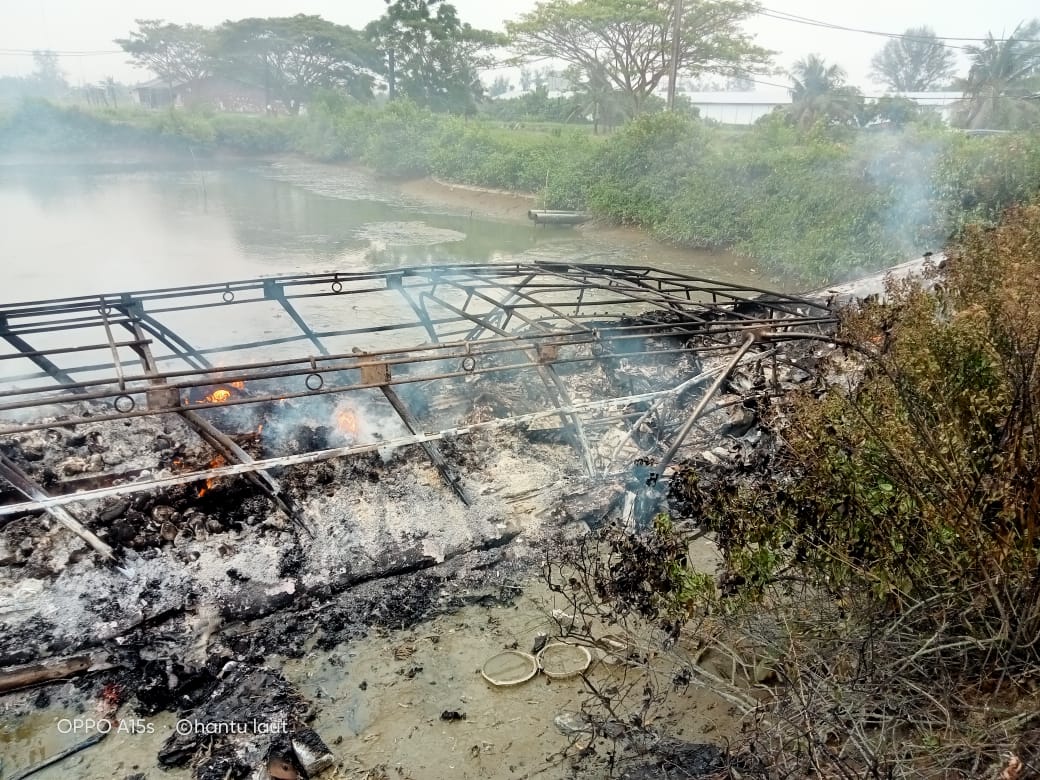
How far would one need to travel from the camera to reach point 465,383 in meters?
7.48

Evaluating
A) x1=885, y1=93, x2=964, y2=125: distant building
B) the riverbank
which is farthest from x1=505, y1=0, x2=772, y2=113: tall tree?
x1=885, y1=93, x2=964, y2=125: distant building

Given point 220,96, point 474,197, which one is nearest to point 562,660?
point 474,197

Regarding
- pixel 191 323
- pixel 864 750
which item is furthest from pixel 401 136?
pixel 864 750

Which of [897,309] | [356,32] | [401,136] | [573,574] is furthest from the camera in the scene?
[356,32]

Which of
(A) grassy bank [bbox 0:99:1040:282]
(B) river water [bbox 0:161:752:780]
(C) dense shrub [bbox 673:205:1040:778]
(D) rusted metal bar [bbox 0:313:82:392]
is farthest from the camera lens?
(A) grassy bank [bbox 0:99:1040:282]

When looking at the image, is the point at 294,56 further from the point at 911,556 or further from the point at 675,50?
the point at 911,556

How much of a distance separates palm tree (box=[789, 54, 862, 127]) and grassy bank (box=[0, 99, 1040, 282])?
6.59 m

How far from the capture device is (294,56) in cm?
4734

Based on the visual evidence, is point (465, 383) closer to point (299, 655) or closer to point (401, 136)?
point (299, 655)

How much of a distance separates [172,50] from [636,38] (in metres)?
38.7

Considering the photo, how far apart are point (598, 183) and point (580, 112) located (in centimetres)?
1501

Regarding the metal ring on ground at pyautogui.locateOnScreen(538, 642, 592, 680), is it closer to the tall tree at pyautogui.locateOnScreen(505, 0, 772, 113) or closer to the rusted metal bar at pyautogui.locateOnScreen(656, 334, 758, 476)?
the rusted metal bar at pyautogui.locateOnScreen(656, 334, 758, 476)

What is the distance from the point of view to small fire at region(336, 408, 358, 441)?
612cm

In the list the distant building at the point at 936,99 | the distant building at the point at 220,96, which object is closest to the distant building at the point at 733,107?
the distant building at the point at 936,99
